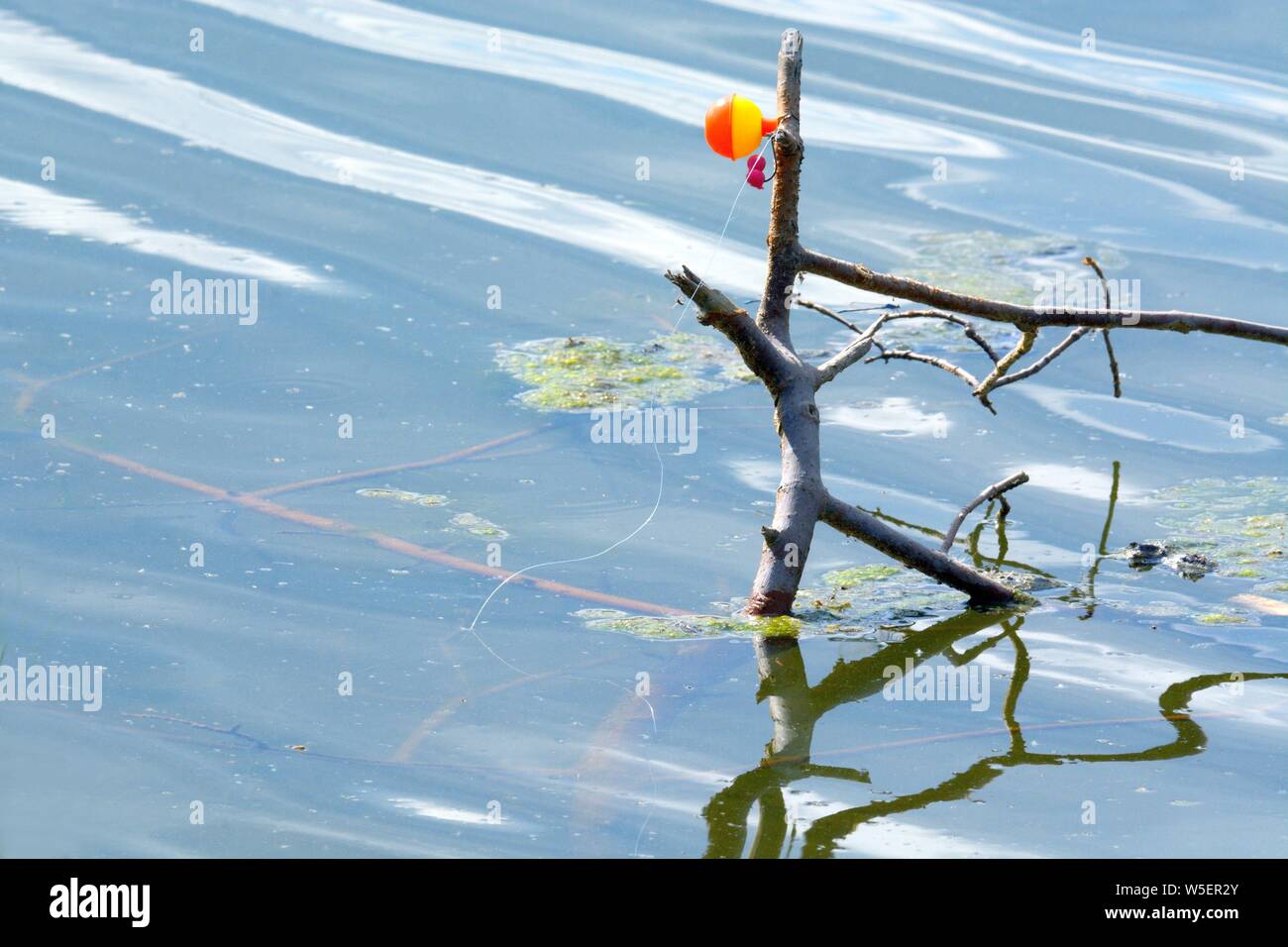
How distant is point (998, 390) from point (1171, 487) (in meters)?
0.90

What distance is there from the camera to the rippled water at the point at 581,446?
341cm

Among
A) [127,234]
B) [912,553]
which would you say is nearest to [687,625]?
[912,553]

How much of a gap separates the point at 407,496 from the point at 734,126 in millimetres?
1647

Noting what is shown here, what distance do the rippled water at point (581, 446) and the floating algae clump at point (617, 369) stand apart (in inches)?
4.0

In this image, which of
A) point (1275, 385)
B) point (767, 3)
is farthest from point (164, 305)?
point (767, 3)

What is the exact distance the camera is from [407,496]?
4859 millimetres

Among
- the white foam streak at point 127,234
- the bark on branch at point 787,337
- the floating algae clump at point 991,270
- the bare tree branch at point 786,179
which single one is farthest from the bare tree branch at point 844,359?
the white foam streak at point 127,234

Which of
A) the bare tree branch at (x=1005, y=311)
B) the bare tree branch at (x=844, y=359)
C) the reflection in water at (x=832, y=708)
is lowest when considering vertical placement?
the reflection in water at (x=832, y=708)

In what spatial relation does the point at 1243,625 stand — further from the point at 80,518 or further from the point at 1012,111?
the point at 1012,111

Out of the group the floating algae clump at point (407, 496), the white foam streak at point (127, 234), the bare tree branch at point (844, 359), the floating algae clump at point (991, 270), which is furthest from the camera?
the white foam streak at point (127, 234)

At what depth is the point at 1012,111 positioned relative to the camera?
849 centimetres

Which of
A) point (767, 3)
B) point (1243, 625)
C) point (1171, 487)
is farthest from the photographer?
point (767, 3)

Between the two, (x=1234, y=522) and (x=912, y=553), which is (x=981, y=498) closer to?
(x=912, y=553)

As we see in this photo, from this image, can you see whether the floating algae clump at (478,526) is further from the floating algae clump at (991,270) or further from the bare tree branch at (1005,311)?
the floating algae clump at (991,270)
